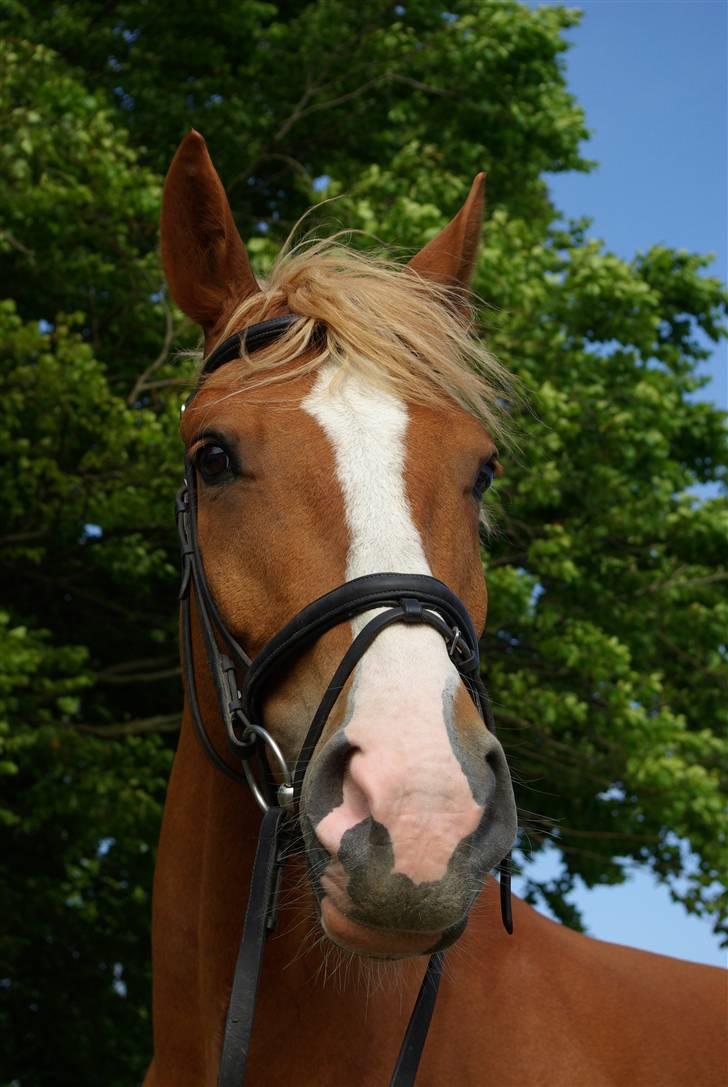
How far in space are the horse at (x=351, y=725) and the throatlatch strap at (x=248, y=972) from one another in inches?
0.8

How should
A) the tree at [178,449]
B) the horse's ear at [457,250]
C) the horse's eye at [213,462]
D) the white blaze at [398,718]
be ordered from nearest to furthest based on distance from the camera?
1. the white blaze at [398,718]
2. the horse's eye at [213,462]
3. the horse's ear at [457,250]
4. the tree at [178,449]

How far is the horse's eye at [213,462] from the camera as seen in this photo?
103 inches

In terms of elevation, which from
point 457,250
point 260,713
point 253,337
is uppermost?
point 457,250

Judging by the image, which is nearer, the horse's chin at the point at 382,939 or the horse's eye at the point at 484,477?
the horse's chin at the point at 382,939

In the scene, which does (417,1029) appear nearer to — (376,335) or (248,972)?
(248,972)

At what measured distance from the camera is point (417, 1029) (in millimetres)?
2387

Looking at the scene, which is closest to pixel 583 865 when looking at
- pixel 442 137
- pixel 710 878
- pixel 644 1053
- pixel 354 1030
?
pixel 710 878

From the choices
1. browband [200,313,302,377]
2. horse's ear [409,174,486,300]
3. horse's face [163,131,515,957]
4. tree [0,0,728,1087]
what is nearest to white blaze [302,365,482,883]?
horse's face [163,131,515,957]

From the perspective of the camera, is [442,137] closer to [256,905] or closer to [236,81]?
[236,81]

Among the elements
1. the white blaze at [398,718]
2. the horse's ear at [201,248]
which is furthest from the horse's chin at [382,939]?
the horse's ear at [201,248]

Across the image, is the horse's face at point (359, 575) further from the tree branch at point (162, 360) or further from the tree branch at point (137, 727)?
the tree branch at point (137, 727)

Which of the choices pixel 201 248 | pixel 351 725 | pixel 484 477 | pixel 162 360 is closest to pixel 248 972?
pixel 351 725

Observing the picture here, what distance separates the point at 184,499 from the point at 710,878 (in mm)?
8871

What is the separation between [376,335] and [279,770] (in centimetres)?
114
